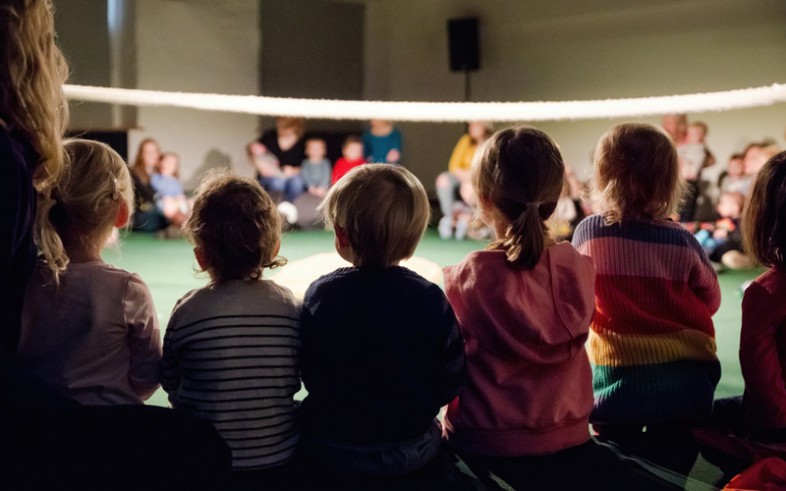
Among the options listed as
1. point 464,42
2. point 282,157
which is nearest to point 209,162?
point 282,157

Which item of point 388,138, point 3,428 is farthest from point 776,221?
point 388,138

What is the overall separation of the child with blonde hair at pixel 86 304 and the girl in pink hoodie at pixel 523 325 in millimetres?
559

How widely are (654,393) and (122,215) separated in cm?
106

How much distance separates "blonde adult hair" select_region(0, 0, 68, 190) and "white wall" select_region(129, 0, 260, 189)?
5178 millimetres

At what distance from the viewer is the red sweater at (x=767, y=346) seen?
1483mm

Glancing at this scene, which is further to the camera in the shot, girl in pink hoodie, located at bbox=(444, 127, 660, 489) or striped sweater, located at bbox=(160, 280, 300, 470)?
girl in pink hoodie, located at bbox=(444, 127, 660, 489)

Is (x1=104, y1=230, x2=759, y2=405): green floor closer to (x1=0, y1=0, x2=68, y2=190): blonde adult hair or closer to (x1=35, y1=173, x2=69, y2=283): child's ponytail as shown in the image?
(x1=35, y1=173, x2=69, y2=283): child's ponytail

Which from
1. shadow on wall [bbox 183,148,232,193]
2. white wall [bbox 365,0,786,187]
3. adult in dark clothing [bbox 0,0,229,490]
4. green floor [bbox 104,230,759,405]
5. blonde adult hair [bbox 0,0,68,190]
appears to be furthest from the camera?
shadow on wall [bbox 183,148,232,193]

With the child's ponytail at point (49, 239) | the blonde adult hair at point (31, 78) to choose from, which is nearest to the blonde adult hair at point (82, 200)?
the child's ponytail at point (49, 239)

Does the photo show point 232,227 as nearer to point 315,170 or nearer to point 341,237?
point 341,237

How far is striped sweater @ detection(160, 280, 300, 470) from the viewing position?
1.29 m

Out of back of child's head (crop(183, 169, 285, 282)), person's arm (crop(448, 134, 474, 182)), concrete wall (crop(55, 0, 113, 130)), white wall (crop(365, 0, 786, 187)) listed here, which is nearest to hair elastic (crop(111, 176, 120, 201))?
back of child's head (crop(183, 169, 285, 282))

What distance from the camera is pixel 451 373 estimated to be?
137cm

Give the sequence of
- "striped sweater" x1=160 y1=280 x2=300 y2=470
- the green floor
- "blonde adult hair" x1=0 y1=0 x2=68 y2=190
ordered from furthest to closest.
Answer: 1. the green floor
2. "striped sweater" x1=160 y1=280 x2=300 y2=470
3. "blonde adult hair" x1=0 y1=0 x2=68 y2=190
